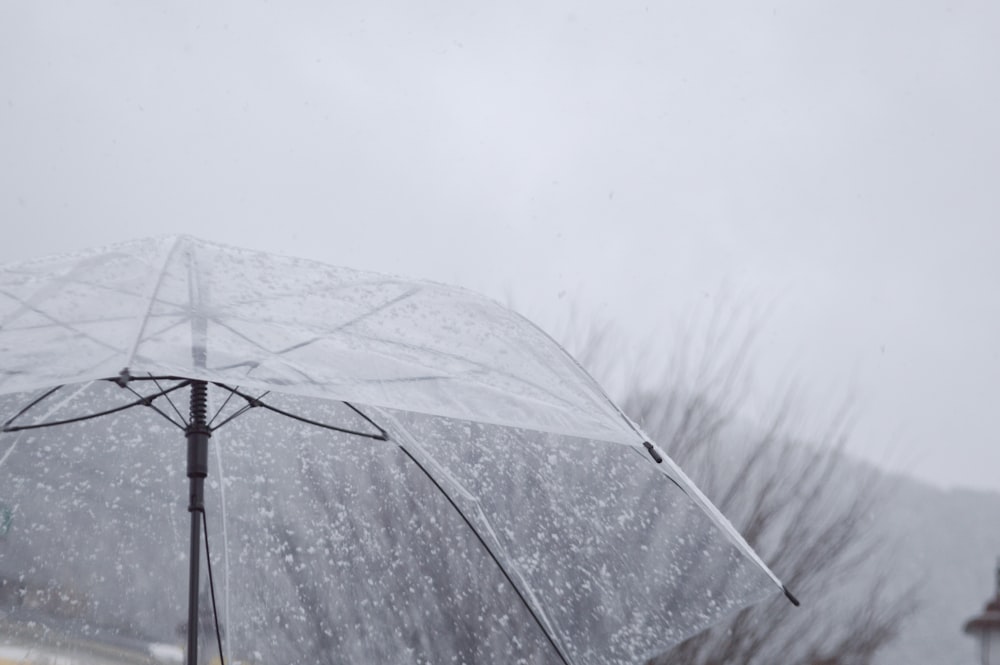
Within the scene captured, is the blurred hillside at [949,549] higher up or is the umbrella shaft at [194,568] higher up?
the umbrella shaft at [194,568]

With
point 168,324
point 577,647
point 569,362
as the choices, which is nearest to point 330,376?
point 168,324

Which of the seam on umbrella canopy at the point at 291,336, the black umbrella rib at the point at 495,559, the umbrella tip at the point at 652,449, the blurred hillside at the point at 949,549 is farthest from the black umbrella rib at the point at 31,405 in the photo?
the blurred hillside at the point at 949,549

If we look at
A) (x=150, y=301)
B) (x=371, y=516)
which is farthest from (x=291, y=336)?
(x=371, y=516)

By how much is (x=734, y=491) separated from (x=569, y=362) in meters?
7.99

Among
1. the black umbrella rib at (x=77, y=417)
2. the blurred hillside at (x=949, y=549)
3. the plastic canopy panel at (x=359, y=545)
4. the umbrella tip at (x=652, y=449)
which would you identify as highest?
the umbrella tip at (x=652, y=449)

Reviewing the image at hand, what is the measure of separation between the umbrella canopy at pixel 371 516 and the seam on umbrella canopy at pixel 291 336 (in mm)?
11

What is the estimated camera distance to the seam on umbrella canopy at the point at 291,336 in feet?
6.02

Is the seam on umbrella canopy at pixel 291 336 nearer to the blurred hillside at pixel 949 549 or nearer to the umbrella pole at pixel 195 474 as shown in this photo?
the umbrella pole at pixel 195 474

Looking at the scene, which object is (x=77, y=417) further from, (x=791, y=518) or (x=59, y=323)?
(x=791, y=518)

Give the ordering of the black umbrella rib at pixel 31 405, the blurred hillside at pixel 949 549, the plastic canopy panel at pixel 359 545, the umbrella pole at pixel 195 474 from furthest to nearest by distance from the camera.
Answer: the blurred hillside at pixel 949 549 → the plastic canopy panel at pixel 359 545 → the black umbrella rib at pixel 31 405 → the umbrella pole at pixel 195 474

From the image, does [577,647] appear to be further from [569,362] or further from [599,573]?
A: [569,362]

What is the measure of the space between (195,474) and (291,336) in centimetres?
34

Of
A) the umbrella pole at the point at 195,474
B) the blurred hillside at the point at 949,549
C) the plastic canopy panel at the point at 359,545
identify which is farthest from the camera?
the blurred hillside at the point at 949,549

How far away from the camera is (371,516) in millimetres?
2662
